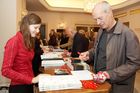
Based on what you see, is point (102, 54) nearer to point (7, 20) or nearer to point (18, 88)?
point (18, 88)

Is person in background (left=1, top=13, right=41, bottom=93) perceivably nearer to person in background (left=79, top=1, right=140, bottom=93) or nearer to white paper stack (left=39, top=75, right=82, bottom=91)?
white paper stack (left=39, top=75, right=82, bottom=91)

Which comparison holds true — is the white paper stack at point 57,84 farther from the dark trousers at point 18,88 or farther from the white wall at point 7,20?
the white wall at point 7,20

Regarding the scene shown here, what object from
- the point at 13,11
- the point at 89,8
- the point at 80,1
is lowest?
the point at 13,11

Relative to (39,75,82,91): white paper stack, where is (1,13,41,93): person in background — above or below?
above

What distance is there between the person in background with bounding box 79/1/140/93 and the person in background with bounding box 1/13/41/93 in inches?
23.5

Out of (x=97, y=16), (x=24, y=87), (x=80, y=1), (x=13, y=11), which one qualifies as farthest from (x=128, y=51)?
(x=80, y=1)

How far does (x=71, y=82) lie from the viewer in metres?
1.36

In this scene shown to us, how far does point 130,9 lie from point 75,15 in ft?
12.1

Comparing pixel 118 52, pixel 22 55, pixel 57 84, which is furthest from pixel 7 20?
pixel 57 84

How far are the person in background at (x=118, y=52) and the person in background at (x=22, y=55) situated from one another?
597 millimetres

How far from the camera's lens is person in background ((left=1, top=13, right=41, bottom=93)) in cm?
147

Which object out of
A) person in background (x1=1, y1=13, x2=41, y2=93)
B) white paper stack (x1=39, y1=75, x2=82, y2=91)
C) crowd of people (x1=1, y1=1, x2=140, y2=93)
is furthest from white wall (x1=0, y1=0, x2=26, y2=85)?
white paper stack (x1=39, y1=75, x2=82, y2=91)

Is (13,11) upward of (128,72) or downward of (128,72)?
upward

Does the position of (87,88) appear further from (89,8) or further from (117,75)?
(89,8)
